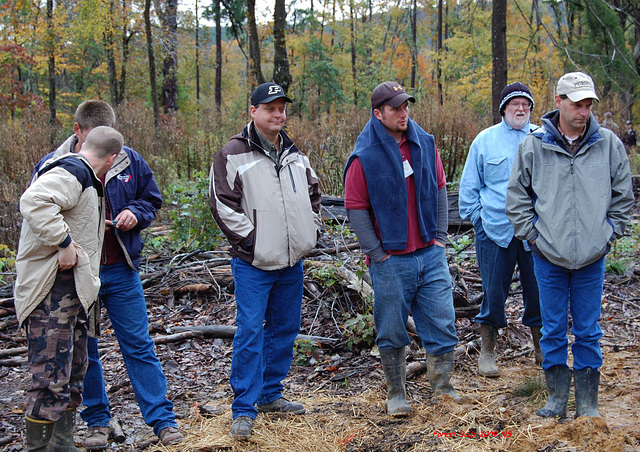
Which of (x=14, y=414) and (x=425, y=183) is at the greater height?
(x=425, y=183)

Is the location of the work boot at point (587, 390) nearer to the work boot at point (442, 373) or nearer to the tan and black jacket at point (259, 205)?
the work boot at point (442, 373)

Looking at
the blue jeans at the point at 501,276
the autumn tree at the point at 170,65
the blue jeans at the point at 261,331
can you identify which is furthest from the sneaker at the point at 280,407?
the autumn tree at the point at 170,65

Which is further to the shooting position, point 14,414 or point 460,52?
point 460,52

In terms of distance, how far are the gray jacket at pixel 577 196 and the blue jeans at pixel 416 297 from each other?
0.68m

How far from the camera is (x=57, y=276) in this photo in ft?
10.8

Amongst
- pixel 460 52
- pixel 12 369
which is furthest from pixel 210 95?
pixel 12 369

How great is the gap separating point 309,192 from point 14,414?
287cm

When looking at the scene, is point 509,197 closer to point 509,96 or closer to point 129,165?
point 509,96

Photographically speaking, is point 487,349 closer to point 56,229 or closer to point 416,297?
point 416,297

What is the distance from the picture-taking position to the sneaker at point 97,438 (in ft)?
12.4

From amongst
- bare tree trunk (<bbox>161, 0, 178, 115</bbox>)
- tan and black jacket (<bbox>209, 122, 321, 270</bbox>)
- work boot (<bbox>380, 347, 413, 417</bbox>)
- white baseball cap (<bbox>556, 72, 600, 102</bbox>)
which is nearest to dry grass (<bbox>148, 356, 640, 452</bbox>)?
work boot (<bbox>380, 347, 413, 417</bbox>)

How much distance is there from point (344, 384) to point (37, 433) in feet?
8.06

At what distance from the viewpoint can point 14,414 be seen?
438 centimetres

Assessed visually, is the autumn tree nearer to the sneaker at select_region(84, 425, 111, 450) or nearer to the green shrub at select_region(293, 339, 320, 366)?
the green shrub at select_region(293, 339, 320, 366)
